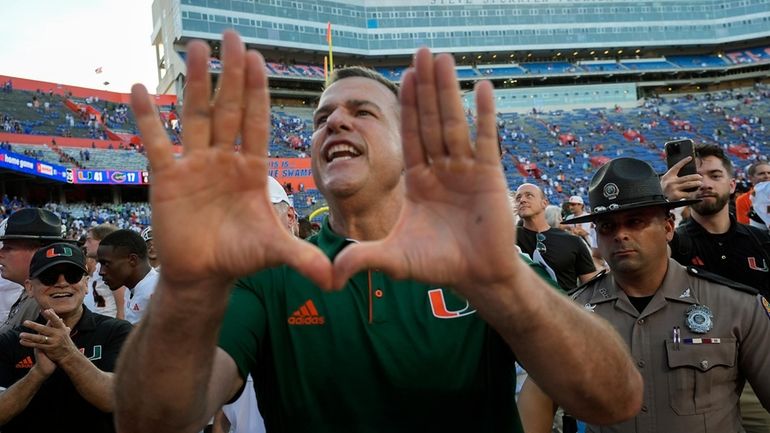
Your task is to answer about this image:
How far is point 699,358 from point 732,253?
58.8 inches

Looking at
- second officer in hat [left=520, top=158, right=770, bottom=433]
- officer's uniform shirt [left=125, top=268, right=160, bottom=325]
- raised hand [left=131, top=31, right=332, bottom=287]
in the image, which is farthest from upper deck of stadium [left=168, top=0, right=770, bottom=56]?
raised hand [left=131, top=31, right=332, bottom=287]

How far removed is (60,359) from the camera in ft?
8.79

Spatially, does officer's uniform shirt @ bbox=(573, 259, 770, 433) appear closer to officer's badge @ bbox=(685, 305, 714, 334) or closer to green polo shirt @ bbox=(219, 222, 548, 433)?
officer's badge @ bbox=(685, 305, 714, 334)

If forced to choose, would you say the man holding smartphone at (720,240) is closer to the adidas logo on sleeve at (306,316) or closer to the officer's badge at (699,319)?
the officer's badge at (699,319)

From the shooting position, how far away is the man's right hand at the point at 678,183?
323cm

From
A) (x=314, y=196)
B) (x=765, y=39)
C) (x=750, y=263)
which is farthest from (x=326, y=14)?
(x=750, y=263)

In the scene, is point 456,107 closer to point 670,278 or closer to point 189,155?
point 189,155

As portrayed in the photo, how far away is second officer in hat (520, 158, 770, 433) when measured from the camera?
2486mm

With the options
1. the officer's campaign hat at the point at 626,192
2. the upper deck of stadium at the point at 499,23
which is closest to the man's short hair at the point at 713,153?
the officer's campaign hat at the point at 626,192

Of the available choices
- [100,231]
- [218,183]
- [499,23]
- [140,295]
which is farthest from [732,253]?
[499,23]

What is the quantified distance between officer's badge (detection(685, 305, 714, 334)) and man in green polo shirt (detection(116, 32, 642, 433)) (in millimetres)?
1192

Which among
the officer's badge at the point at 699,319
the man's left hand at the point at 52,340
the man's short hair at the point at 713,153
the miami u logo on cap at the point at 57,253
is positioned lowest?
the officer's badge at the point at 699,319

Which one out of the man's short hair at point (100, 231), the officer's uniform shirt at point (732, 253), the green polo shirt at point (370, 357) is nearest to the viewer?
the green polo shirt at point (370, 357)

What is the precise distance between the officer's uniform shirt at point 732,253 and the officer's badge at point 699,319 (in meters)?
1.18
